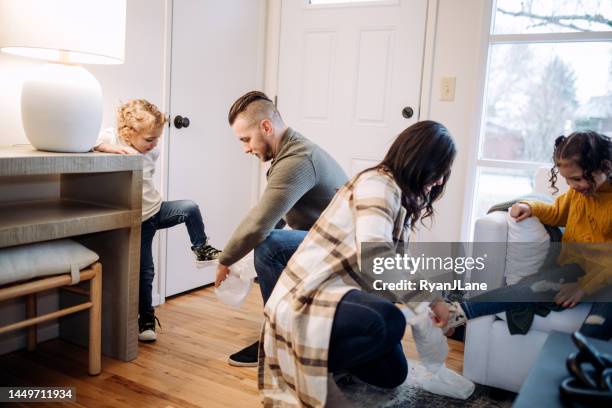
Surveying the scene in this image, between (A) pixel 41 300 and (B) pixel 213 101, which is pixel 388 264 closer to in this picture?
(A) pixel 41 300

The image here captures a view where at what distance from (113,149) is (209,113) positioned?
3.15ft

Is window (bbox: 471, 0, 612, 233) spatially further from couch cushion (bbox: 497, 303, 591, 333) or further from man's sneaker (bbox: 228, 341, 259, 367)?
man's sneaker (bbox: 228, 341, 259, 367)

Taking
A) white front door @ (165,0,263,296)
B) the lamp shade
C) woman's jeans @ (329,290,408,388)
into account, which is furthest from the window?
the lamp shade

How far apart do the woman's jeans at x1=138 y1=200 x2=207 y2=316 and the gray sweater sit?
478mm

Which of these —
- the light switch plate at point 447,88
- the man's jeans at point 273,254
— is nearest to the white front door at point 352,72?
the light switch plate at point 447,88

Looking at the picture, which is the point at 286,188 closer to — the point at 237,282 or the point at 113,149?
the point at 237,282

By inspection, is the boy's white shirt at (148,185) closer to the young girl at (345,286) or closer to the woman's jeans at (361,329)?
the young girl at (345,286)

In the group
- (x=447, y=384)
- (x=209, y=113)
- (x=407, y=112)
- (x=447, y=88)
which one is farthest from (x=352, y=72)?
(x=447, y=384)

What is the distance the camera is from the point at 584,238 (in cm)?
178

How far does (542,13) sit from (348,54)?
1021mm

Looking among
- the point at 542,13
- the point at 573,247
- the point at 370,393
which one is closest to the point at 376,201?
the point at 370,393

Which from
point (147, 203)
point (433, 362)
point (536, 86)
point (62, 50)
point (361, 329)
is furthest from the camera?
point (536, 86)

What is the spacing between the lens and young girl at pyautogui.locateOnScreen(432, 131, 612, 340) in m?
1.67

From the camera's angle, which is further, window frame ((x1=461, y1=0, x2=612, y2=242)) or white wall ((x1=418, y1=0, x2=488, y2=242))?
white wall ((x1=418, y1=0, x2=488, y2=242))
